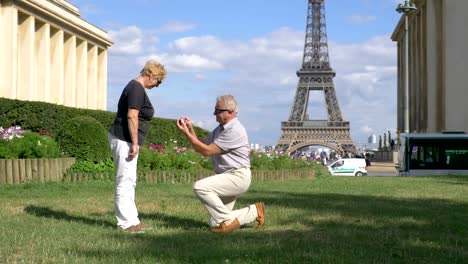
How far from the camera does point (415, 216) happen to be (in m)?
9.45

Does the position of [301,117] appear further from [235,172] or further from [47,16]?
[235,172]

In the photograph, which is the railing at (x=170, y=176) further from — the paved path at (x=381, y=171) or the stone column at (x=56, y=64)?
the stone column at (x=56, y=64)

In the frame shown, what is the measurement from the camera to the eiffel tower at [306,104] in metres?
90.7

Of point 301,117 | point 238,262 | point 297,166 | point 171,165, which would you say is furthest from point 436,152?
point 301,117

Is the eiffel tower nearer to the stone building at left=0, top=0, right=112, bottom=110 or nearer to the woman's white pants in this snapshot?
the stone building at left=0, top=0, right=112, bottom=110

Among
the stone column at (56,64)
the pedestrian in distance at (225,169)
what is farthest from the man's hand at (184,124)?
the stone column at (56,64)

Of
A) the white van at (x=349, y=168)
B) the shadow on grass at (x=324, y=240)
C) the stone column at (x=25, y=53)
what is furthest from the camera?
the stone column at (x=25, y=53)

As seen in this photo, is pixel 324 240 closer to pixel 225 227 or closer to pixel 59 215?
pixel 225 227

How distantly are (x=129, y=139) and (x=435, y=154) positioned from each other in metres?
29.4

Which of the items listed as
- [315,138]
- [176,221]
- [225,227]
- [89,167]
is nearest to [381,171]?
[89,167]

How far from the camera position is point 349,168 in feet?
142

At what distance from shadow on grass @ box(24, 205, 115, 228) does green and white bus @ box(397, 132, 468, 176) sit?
1078 inches

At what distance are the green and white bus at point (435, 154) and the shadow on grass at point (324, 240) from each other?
25.3 meters

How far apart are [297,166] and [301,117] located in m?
71.0
